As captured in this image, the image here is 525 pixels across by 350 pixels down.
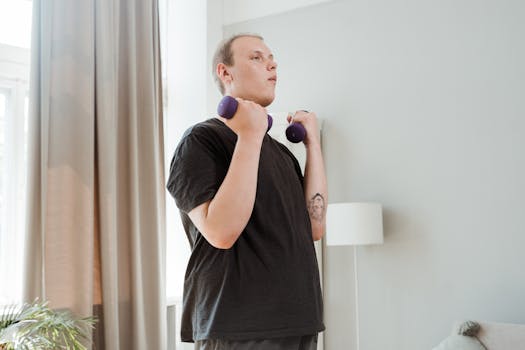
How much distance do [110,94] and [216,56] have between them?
1587mm

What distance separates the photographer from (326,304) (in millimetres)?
3664

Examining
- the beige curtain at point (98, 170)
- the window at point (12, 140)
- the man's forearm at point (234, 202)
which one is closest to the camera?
the man's forearm at point (234, 202)

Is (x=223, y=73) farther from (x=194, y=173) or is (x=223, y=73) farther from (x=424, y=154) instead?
(x=424, y=154)

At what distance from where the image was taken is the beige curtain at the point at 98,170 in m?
2.70

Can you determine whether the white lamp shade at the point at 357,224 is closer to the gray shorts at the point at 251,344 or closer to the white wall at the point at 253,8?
the white wall at the point at 253,8

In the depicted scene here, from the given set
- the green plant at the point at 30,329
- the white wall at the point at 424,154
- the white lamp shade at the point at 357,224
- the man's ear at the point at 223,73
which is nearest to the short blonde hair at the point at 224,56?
the man's ear at the point at 223,73

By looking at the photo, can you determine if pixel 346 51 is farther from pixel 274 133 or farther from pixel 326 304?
pixel 326 304

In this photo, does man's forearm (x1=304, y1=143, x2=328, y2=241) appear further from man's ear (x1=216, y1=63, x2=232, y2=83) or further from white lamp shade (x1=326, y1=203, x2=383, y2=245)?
white lamp shade (x1=326, y1=203, x2=383, y2=245)

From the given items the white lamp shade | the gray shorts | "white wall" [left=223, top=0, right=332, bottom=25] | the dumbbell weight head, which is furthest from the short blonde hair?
"white wall" [left=223, top=0, right=332, bottom=25]

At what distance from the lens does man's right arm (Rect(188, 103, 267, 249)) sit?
114 centimetres

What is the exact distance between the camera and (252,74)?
1458mm

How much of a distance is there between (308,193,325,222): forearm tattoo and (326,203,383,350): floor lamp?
6.02 feet

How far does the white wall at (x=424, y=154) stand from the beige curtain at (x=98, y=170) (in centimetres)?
113

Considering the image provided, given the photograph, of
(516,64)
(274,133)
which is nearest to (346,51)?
(274,133)
